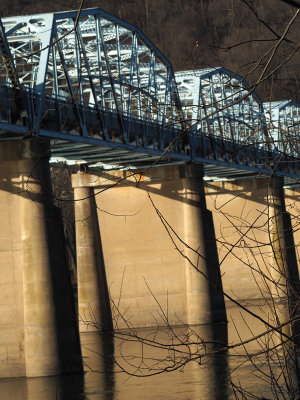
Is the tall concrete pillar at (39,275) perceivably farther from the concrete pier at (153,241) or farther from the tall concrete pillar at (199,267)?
the tall concrete pillar at (199,267)

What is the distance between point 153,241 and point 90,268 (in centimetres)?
400

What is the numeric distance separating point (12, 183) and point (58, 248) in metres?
3.00

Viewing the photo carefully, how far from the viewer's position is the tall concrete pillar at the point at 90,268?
166 feet

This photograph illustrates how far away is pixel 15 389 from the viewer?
30.5 metres

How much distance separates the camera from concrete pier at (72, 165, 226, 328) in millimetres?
50406

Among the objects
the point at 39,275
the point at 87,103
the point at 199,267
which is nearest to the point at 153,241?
the point at 199,267

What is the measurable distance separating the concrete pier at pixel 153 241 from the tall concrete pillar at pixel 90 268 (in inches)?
3.3

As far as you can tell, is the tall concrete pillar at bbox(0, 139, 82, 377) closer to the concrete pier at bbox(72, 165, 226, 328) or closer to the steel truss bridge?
the steel truss bridge

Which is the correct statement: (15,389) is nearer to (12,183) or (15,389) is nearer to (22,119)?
(12,183)

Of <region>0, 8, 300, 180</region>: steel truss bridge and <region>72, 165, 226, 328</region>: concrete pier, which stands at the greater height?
<region>0, 8, 300, 180</region>: steel truss bridge

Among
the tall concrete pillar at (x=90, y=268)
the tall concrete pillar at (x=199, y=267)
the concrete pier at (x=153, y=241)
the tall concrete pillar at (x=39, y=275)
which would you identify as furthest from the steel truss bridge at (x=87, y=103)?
the tall concrete pillar at (x=199, y=267)

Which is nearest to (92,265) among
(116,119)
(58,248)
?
(116,119)

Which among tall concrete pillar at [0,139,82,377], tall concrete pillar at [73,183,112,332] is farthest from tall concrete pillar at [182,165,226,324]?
tall concrete pillar at [0,139,82,377]

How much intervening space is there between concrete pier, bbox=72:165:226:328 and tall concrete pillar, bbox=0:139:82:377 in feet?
54.5
